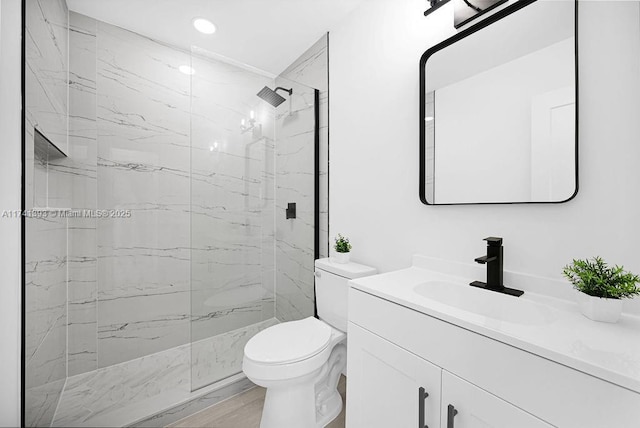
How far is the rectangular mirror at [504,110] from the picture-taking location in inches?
36.5

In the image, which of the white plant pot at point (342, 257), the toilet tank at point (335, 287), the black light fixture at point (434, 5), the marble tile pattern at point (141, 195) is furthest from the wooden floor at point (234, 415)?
the black light fixture at point (434, 5)

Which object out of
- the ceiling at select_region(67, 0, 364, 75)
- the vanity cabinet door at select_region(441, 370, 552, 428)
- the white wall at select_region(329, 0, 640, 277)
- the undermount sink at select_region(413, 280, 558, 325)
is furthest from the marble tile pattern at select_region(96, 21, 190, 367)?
the vanity cabinet door at select_region(441, 370, 552, 428)

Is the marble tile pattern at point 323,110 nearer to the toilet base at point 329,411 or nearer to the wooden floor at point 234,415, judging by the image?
the toilet base at point 329,411

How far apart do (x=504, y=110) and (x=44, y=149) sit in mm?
2067

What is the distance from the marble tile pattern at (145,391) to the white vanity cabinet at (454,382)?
3.27ft

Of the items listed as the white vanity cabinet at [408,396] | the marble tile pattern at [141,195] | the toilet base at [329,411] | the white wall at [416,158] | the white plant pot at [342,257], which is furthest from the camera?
the marble tile pattern at [141,195]

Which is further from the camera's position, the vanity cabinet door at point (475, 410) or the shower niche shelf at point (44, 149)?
the shower niche shelf at point (44, 149)

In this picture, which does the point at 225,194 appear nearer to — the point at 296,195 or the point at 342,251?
the point at 296,195

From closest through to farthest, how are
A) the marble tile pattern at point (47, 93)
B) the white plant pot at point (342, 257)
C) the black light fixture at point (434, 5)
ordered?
the marble tile pattern at point (47, 93)
the black light fixture at point (434, 5)
the white plant pot at point (342, 257)

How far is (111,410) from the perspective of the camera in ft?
5.21

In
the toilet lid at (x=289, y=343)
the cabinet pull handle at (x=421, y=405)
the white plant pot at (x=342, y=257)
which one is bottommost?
the toilet lid at (x=289, y=343)

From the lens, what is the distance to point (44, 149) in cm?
131

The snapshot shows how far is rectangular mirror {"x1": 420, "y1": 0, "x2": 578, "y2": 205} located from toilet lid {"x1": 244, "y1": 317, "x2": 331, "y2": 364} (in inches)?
35.2
